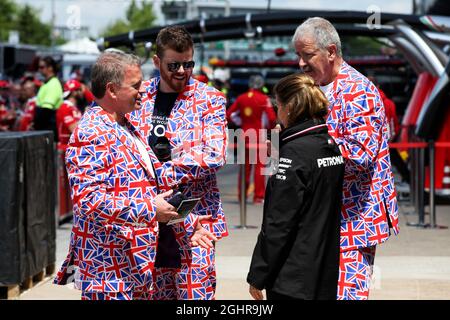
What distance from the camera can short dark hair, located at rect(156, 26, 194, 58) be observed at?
212 inches

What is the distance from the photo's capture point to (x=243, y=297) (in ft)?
26.7

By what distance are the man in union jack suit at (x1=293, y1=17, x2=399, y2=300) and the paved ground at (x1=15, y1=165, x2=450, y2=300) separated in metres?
3.10

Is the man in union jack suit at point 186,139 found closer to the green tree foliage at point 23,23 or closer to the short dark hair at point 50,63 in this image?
the short dark hair at point 50,63

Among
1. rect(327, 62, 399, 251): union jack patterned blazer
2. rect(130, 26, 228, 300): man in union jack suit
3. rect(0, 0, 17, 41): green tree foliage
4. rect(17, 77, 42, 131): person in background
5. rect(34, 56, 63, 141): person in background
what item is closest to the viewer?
rect(327, 62, 399, 251): union jack patterned blazer

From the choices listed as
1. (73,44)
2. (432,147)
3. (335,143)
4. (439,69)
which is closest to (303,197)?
(335,143)

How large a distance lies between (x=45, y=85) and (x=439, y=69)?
5.66 m

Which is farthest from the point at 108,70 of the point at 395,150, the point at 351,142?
the point at 395,150

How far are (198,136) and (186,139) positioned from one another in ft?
0.21

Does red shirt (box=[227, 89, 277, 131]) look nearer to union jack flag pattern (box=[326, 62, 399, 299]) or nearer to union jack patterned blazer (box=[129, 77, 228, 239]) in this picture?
union jack patterned blazer (box=[129, 77, 228, 239])

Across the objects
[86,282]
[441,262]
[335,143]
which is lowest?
[441,262]

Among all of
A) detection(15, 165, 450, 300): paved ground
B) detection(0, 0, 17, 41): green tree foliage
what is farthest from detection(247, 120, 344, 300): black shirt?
detection(0, 0, 17, 41): green tree foliage

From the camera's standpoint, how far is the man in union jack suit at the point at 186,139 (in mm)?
5223

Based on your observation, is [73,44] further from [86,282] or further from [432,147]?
[86,282]

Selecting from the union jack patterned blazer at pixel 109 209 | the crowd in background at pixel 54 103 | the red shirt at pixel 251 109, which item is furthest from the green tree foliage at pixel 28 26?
the union jack patterned blazer at pixel 109 209
